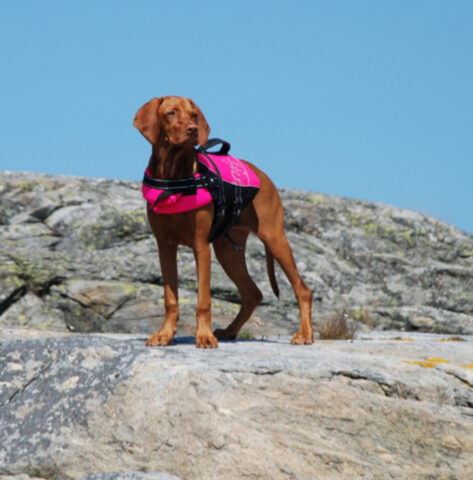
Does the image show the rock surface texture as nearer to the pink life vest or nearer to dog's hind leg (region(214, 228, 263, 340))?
dog's hind leg (region(214, 228, 263, 340))

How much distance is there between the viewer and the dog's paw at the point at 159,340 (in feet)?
22.9

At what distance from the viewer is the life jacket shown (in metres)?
7.04

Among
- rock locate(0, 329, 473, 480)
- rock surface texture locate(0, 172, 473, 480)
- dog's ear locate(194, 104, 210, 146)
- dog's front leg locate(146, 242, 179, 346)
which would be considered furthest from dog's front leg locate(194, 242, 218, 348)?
dog's ear locate(194, 104, 210, 146)

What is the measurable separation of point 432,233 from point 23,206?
10.8 meters

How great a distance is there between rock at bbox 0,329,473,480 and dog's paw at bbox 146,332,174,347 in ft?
1.58

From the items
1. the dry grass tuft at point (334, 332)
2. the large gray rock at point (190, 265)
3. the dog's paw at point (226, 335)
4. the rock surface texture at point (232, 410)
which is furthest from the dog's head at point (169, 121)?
the large gray rock at point (190, 265)

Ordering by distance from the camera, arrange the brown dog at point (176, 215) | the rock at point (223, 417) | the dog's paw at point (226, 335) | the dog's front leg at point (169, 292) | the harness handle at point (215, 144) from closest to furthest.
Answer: the rock at point (223, 417) < the brown dog at point (176, 215) < the dog's front leg at point (169, 292) < the harness handle at point (215, 144) < the dog's paw at point (226, 335)

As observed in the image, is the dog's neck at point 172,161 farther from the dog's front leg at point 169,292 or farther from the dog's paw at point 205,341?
the dog's paw at point 205,341

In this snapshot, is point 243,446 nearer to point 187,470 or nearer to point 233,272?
point 187,470

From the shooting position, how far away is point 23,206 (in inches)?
688

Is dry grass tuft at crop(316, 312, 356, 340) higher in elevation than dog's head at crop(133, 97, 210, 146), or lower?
lower

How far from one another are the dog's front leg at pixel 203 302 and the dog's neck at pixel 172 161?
762 millimetres

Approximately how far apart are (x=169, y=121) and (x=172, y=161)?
0.44 meters

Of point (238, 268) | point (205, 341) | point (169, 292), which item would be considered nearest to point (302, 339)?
point (238, 268)
